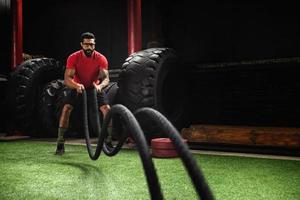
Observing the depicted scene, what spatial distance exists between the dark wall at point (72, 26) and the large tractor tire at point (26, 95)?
1.53 meters

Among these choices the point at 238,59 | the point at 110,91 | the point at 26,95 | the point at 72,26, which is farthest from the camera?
the point at 72,26

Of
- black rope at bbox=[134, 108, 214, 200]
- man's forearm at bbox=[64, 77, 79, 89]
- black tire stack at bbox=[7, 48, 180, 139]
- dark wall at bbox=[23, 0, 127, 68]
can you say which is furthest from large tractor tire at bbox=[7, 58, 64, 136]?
black rope at bbox=[134, 108, 214, 200]

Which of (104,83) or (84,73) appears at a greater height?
(84,73)

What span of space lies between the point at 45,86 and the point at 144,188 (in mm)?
3777

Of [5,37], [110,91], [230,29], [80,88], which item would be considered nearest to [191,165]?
[80,88]

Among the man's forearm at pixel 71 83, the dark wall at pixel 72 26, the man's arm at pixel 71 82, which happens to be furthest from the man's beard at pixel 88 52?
the dark wall at pixel 72 26

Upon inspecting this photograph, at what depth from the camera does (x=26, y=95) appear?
543 cm

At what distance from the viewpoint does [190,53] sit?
5.59m

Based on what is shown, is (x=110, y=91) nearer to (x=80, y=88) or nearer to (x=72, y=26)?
(x=80, y=88)

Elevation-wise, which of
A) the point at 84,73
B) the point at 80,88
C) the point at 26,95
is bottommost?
the point at 26,95

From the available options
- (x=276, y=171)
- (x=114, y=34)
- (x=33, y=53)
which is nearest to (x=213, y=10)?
(x=114, y=34)

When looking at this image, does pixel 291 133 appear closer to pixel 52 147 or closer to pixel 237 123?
pixel 237 123

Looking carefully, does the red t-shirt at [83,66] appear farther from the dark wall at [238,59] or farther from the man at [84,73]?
the dark wall at [238,59]

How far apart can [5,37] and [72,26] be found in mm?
1288
